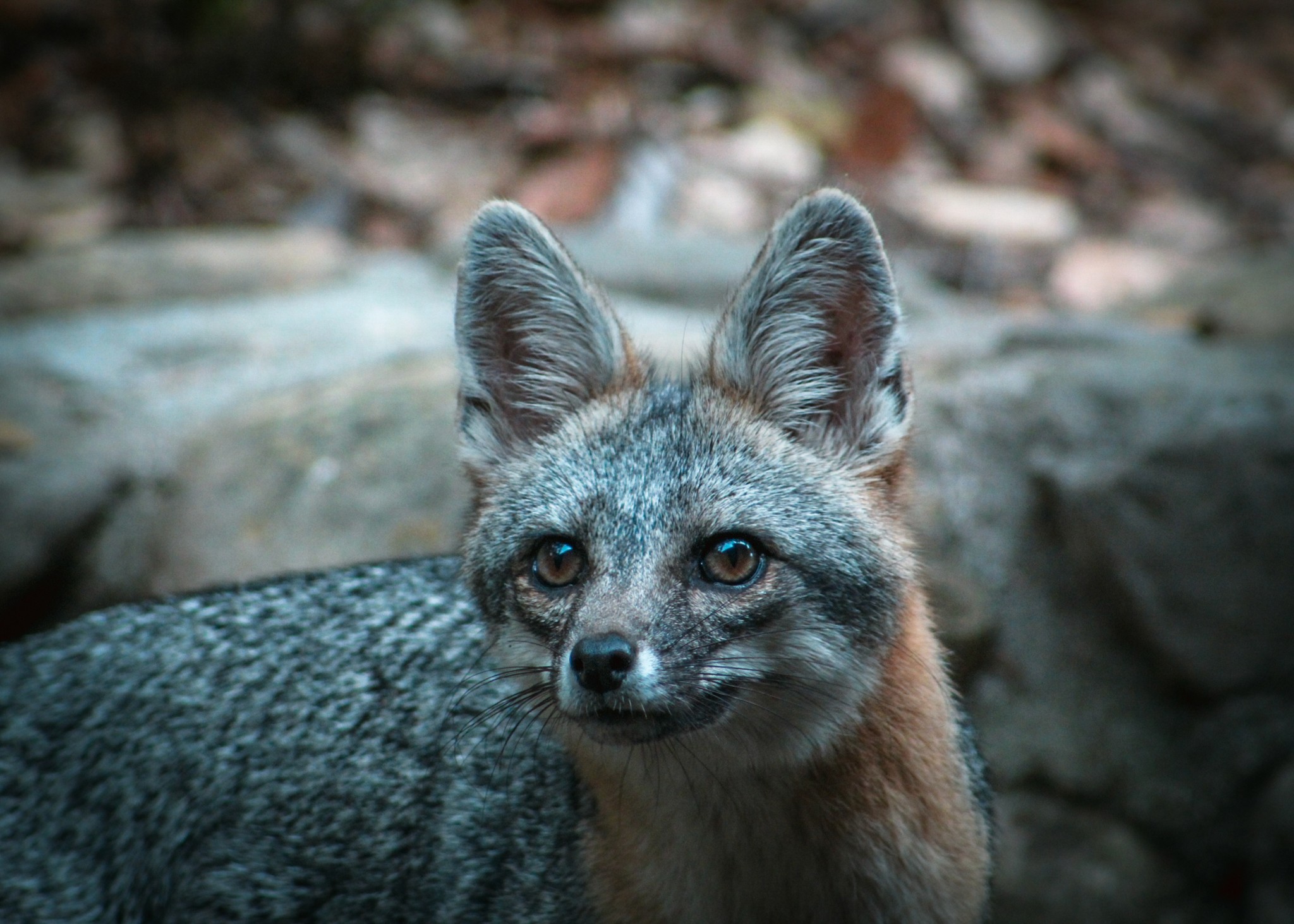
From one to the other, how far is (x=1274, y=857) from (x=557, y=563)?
327cm

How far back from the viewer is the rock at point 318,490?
5.21 metres

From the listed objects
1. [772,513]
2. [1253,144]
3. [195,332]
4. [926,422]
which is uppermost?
[1253,144]

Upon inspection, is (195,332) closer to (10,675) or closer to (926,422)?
(10,675)

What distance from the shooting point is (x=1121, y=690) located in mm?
5309

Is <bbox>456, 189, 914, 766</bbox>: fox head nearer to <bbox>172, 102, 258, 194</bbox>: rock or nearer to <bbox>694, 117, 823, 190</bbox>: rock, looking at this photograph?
<bbox>694, 117, 823, 190</bbox>: rock

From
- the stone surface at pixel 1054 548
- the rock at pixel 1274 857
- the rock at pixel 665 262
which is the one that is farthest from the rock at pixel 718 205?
the rock at pixel 1274 857

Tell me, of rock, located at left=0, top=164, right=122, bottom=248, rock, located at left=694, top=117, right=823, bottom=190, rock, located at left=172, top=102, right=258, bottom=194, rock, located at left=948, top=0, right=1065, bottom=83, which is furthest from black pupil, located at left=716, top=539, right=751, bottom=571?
rock, located at left=948, top=0, right=1065, bottom=83

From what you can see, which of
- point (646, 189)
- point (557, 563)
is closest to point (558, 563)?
point (557, 563)

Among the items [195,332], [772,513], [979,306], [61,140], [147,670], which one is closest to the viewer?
[772,513]

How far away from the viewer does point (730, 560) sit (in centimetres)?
301

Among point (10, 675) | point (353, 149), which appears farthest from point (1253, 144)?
point (10, 675)

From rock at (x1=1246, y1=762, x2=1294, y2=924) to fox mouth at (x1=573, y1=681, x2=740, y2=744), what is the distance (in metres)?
2.99

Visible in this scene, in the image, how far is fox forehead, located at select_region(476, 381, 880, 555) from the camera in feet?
9.99

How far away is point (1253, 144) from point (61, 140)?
8.04 metres
